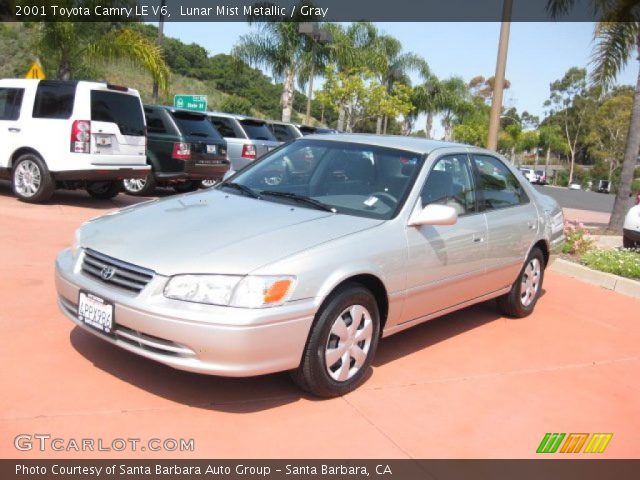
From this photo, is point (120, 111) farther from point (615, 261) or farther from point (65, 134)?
point (615, 261)

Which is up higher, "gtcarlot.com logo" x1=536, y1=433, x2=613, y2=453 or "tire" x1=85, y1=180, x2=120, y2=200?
"tire" x1=85, y1=180, x2=120, y2=200

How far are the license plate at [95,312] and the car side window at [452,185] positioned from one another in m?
2.23

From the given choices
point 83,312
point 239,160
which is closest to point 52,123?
point 239,160

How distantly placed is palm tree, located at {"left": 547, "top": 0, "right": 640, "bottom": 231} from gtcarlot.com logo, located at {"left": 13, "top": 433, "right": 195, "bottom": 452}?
38.5 ft

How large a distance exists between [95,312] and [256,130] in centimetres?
1156

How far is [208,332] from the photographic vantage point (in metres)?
3.33

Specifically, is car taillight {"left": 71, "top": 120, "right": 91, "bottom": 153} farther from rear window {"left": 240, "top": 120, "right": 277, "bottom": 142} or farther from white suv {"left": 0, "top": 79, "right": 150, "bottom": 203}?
rear window {"left": 240, "top": 120, "right": 277, "bottom": 142}

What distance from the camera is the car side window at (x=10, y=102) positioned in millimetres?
9875

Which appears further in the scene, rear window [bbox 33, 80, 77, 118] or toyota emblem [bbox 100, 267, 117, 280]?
rear window [bbox 33, 80, 77, 118]

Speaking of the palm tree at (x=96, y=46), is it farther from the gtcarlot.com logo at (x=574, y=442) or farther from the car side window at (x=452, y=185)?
the gtcarlot.com logo at (x=574, y=442)

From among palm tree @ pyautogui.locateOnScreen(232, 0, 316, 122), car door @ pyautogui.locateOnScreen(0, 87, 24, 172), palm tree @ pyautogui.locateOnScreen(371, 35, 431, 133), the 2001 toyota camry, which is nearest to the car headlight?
the 2001 toyota camry

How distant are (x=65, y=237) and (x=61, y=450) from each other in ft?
16.4

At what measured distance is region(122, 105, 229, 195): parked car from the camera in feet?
38.5

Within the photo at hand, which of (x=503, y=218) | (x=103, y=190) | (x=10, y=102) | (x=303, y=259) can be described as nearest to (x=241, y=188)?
(x=303, y=259)
